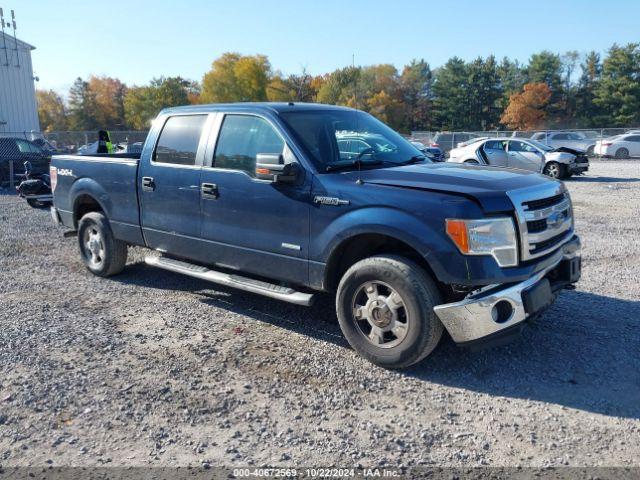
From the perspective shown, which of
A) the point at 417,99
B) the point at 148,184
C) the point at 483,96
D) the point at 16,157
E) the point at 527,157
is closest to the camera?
the point at 148,184

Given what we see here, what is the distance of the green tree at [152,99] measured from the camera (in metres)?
88.8

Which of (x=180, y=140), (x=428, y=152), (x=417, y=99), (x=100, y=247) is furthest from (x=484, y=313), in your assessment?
(x=417, y=99)

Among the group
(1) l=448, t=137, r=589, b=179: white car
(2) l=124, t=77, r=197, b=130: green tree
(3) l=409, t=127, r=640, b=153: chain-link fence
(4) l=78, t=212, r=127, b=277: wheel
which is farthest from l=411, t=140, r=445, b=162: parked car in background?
(2) l=124, t=77, r=197, b=130: green tree

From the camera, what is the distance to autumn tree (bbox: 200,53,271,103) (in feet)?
306

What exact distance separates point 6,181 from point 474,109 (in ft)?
238

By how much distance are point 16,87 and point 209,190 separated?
3630 centimetres

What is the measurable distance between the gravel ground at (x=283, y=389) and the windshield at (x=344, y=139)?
1.57 meters

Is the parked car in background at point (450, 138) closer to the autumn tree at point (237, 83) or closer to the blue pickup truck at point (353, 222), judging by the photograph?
the blue pickup truck at point (353, 222)

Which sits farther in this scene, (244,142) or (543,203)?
(244,142)

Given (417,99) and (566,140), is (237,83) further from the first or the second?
(566,140)

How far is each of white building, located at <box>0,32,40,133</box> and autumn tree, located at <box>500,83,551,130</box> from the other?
5908cm

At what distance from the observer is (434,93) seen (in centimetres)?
8719

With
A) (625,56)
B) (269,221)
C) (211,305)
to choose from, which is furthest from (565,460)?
(625,56)

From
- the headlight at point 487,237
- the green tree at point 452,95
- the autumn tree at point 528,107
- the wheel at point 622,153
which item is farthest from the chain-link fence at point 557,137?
the green tree at point 452,95
